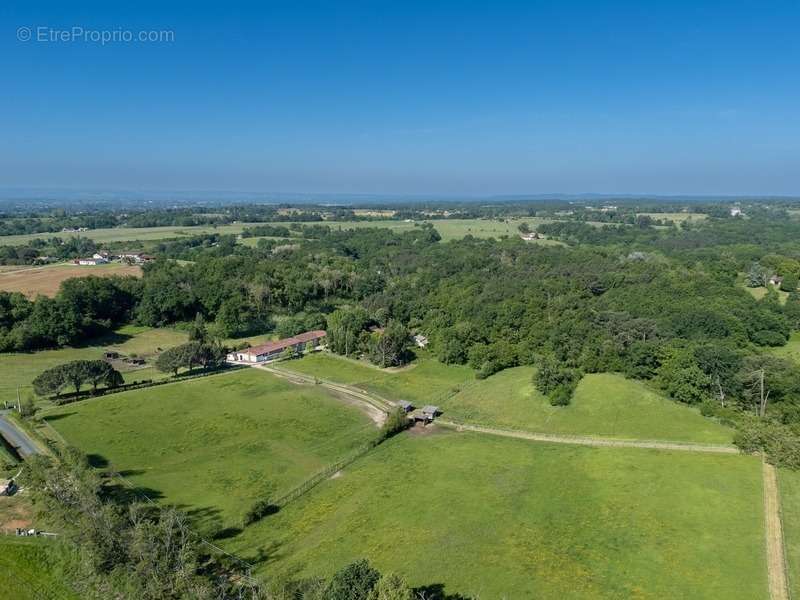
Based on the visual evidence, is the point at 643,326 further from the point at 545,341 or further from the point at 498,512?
the point at 498,512

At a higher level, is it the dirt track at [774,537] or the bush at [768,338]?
the bush at [768,338]

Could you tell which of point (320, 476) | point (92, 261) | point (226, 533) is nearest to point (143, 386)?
point (320, 476)

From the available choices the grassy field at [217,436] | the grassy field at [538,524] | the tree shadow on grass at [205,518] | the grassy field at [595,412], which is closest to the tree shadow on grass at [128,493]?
the grassy field at [217,436]

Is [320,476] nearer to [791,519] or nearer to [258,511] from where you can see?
[258,511]

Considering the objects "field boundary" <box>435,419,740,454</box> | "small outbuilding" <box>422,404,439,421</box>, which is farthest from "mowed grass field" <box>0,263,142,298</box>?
"field boundary" <box>435,419,740,454</box>

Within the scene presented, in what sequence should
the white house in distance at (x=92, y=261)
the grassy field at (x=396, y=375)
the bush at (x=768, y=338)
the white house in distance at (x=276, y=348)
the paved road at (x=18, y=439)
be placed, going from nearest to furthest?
1. the paved road at (x=18, y=439)
2. the grassy field at (x=396, y=375)
3. the bush at (x=768, y=338)
4. the white house in distance at (x=276, y=348)
5. the white house in distance at (x=92, y=261)

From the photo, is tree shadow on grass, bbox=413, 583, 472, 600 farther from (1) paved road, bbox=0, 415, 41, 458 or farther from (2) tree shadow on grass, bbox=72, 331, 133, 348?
(2) tree shadow on grass, bbox=72, 331, 133, 348

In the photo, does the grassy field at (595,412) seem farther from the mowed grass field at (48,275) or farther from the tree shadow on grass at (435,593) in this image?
the mowed grass field at (48,275)
